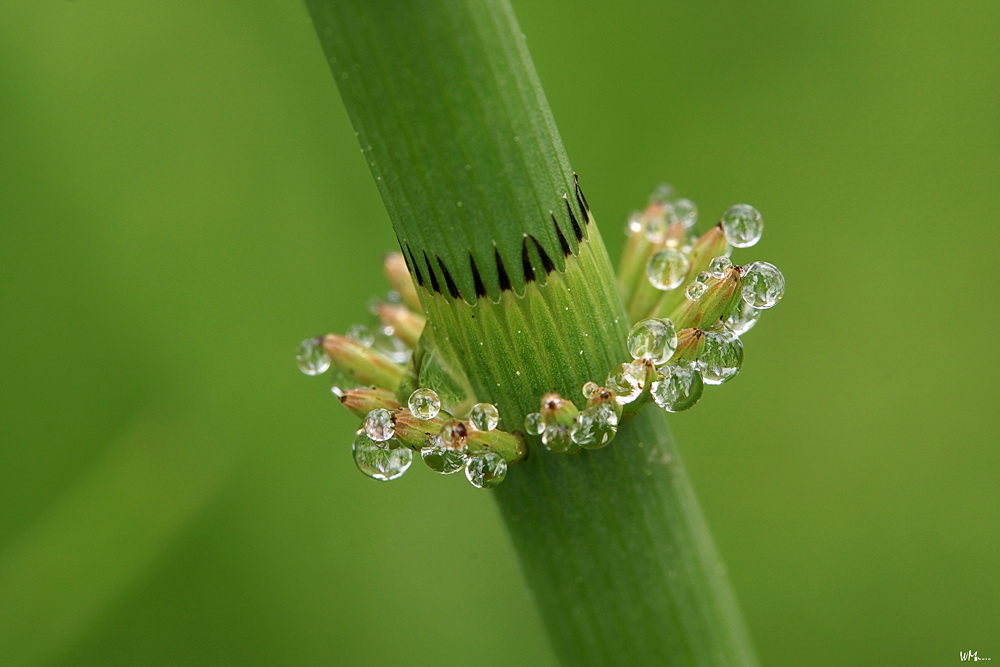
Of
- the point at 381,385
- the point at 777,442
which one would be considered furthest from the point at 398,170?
the point at 777,442

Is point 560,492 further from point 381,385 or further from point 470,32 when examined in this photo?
point 470,32

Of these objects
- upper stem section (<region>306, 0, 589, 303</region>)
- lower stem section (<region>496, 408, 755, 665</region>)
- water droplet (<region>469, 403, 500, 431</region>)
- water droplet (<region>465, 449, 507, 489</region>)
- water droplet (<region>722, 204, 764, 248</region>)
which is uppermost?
upper stem section (<region>306, 0, 589, 303</region>)

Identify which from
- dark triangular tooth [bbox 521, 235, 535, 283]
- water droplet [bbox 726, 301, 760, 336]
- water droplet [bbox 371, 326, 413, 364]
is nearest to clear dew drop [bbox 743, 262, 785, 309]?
water droplet [bbox 726, 301, 760, 336]

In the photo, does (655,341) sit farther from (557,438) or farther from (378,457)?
(378,457)

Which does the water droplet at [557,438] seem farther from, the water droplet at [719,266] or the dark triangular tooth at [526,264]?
the water droplet at [719,266]

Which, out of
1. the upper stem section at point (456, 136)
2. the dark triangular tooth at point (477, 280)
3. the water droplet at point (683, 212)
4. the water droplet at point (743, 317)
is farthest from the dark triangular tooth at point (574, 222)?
the water droplet at point (683, 212)

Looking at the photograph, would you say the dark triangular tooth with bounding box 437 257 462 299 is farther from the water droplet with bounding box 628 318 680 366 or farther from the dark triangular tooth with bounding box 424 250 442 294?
the water droplet with bounding box 628 318 680 366
